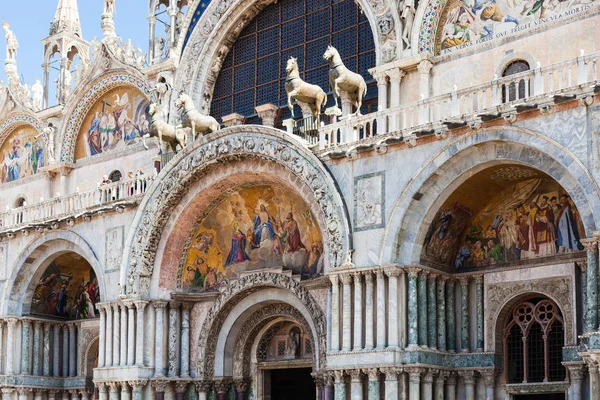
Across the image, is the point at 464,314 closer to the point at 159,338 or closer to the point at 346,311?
the point at 346,311

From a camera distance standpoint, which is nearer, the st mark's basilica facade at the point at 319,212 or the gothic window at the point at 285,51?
Answer: the st mark's basilica facade at the point at 319,212

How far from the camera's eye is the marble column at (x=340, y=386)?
2184 cm

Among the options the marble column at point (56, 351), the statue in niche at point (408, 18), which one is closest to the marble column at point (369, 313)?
the statue in niche at point (408, 18)

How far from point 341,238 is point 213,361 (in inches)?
240

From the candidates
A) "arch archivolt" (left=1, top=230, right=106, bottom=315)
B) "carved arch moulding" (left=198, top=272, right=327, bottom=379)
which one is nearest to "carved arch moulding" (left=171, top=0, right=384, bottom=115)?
"arch archivolt" (left=1, top=230, right=106, bottom=315)

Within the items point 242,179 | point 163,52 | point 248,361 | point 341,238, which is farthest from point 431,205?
point 163,52

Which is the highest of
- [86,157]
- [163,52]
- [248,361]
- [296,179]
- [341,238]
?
[163,52]

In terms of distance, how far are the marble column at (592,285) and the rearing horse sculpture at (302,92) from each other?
8.08 meters

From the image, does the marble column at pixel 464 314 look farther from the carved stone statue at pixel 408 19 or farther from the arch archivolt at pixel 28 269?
the arch archivolt at pixel 28 269

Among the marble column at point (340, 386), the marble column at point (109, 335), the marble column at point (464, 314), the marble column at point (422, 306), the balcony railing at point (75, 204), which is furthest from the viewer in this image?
the balcony railing at point (75, 204)

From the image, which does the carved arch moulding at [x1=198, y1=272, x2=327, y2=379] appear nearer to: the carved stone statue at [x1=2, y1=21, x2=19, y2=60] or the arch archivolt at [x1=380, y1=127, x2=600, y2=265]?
A: the arch archivolt at [x1=380, y1=127, x2=600, y2=265]

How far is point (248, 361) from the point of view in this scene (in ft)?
87.6

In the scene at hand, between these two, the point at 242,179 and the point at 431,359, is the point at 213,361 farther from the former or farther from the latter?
the point at 431,359

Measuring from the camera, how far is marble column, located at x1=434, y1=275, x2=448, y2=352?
72.1 feet
